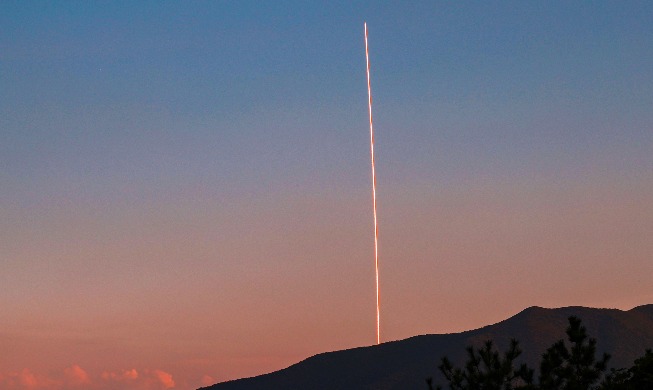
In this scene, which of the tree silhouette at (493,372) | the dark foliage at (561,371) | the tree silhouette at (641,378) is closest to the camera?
the tree silhouette at (641,378)

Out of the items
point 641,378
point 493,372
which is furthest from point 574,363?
point 641,378

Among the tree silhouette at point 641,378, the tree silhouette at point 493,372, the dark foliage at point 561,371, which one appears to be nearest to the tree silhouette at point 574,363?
the dark foliage at point 561,371

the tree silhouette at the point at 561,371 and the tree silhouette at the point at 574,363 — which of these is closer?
the tree silhouette at the point at 561,371

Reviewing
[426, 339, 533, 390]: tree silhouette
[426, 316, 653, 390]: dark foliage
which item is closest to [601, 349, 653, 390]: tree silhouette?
[426, 316, 653, 390]: dark foliage

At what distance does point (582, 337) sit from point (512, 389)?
16.0 ft

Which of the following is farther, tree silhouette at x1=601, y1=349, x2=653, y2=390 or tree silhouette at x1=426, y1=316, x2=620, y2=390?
tree silhouette at x1=426, y1=316, x2=620, y2=390

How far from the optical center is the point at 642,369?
4612cm

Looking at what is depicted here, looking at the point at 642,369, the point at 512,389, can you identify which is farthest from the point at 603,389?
the point at 512,389

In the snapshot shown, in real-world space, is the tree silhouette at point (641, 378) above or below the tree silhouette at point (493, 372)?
below

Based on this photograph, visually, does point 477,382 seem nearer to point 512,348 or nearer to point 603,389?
point 512,348

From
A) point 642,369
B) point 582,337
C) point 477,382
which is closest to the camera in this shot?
point 642,369

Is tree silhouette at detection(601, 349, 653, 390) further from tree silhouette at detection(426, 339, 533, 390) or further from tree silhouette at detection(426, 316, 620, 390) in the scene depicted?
tree silhouette at detection(426, 339, 533, 390)

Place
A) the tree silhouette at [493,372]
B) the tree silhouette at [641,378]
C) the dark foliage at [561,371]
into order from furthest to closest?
the tree silhouette at [493,372] → the dark foliage at [561,371] → the tree silhouette at [641,378]

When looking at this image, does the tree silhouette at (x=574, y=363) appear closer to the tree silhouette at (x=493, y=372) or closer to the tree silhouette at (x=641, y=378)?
the tree silhouette at (x=493, y=372)
